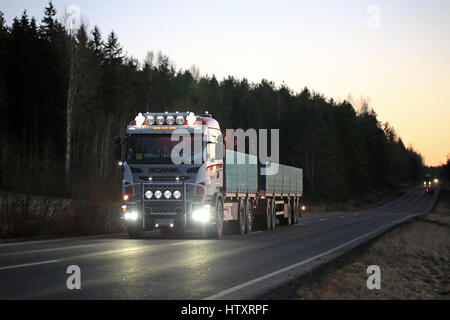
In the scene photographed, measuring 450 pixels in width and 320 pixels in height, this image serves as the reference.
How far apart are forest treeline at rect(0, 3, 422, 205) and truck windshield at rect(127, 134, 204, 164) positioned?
6.59m

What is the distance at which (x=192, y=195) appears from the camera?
19.0 m

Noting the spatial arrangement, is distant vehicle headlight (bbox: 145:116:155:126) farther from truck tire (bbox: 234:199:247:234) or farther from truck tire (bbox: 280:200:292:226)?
truck tire (bbox: 280:200:292:226)

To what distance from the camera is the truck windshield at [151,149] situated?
63.7 feet

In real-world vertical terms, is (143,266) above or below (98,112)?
below

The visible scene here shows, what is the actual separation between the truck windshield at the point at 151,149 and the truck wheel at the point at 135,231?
2134 millimetres

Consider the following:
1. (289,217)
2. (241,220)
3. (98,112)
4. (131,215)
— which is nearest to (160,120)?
(131,215)

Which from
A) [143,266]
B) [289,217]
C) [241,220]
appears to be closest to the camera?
[143,266]

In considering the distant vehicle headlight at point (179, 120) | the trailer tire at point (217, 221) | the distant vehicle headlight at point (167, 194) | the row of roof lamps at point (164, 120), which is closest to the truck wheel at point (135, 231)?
the distant vehicle headlight at point (167, 194)

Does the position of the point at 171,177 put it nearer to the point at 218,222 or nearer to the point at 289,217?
the point at 218,222

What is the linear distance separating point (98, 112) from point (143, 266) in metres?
62.0

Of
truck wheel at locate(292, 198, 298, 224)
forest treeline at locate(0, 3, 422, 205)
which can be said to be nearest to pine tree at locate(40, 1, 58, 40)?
forest treeline at locate(0, 3, 422, 205)

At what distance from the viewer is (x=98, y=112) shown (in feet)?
236

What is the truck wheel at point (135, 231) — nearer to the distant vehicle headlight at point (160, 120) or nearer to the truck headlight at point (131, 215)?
the truck headlight at point (131, 215)

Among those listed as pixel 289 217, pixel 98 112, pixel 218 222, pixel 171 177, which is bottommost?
pixel 289 217
